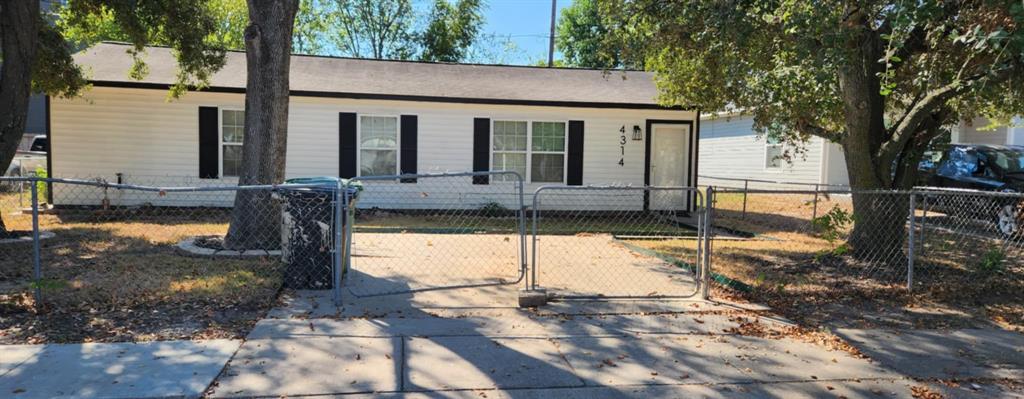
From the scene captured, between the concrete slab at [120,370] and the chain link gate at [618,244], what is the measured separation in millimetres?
2966

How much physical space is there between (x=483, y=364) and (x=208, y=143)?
35.8 ft

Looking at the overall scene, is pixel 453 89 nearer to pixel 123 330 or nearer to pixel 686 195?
pixel 686 195

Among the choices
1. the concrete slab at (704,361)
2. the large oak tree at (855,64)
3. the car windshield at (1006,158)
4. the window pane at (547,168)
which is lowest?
the concrete slab at (704,361)

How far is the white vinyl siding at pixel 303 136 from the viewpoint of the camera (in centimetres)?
1320

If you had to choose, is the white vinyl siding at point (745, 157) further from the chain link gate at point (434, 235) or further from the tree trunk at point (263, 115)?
the tree trunk at point (263, 115)

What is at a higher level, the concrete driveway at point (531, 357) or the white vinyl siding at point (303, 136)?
the white vinyl siding at point (303, 136)

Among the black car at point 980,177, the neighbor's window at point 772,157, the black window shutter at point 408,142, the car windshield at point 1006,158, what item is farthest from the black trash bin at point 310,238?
the neighbor's window at point 772,157

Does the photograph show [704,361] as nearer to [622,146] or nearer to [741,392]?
[741,392]

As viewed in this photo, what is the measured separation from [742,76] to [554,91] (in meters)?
6.74

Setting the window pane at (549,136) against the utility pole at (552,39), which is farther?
the utility pole at (552,39)

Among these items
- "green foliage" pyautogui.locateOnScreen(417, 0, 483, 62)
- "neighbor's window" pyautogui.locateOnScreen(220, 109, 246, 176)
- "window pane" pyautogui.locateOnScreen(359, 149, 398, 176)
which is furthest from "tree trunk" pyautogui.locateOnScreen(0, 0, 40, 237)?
"green foliage" pyautogui.locateOnScreen(417, 0, 483, 62)

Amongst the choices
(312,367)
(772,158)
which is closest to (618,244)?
(312,367)

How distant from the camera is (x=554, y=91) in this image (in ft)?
49.3

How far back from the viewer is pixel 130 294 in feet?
20.7
